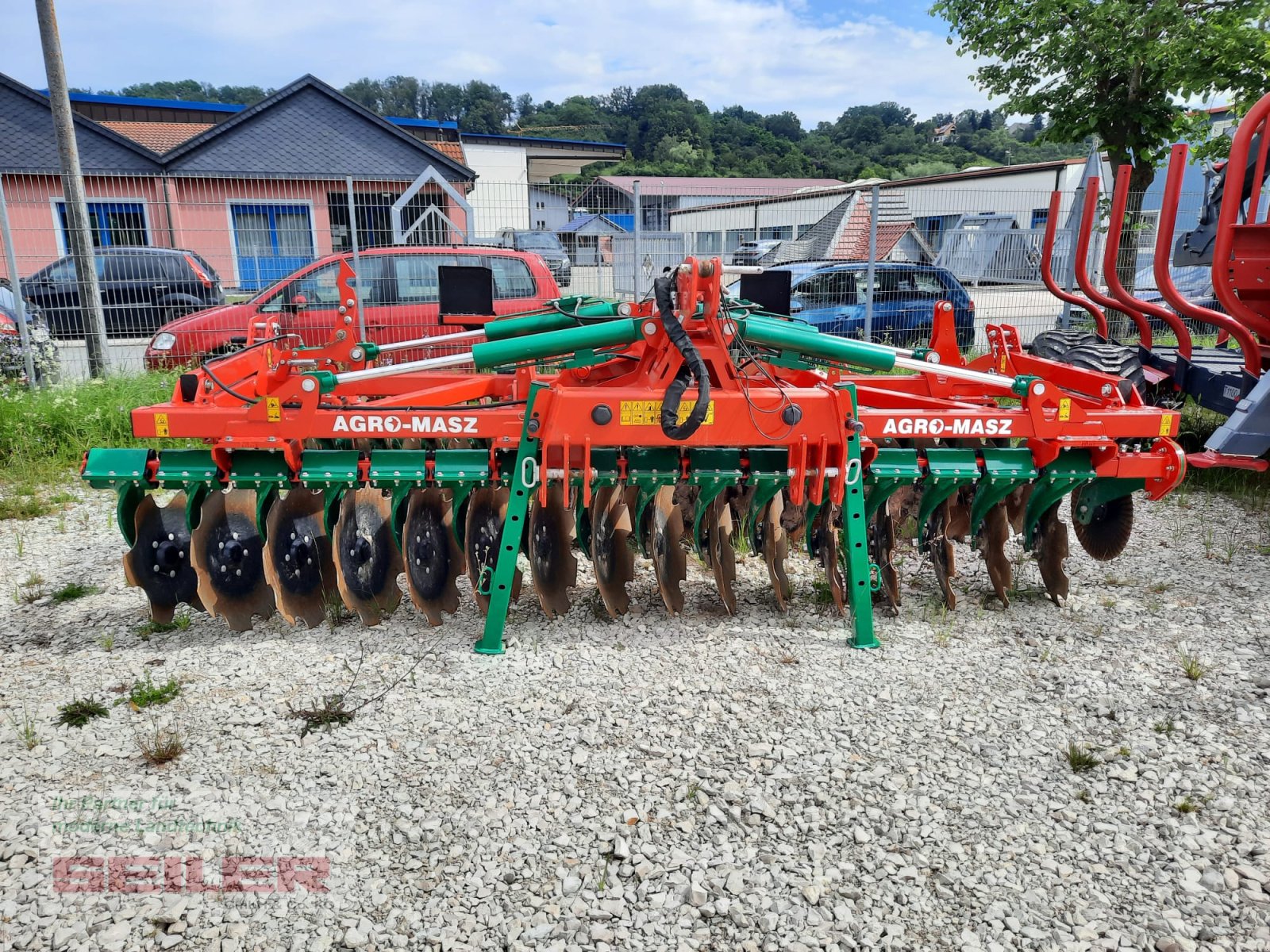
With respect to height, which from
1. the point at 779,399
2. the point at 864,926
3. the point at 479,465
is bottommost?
the point at 864,926

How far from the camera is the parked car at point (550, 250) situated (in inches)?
436

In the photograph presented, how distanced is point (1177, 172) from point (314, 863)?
546cm

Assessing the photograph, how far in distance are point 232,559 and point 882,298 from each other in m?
7.99

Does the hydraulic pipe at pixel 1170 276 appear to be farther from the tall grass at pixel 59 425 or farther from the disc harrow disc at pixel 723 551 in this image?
the tall grass at pixel 59 425

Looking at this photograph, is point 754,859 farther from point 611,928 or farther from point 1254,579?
point 1254,579

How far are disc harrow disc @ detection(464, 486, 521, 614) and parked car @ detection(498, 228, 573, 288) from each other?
17.9ft

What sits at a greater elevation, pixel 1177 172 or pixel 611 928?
A: pixel 1177 172

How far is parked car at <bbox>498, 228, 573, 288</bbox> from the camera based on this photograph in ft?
36.3

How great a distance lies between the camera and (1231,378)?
5.43 meters

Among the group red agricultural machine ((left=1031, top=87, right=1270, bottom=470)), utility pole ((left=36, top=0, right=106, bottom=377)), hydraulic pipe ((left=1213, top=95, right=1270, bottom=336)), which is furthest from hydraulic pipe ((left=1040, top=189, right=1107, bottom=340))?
utility pole ((left=36, top=0, right=106, bottom=377))

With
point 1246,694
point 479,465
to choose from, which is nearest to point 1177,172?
point 1246,694

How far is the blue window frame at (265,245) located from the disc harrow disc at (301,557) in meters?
5.52

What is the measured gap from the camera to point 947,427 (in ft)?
12.7

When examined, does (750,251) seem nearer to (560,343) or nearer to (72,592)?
(560,343)
